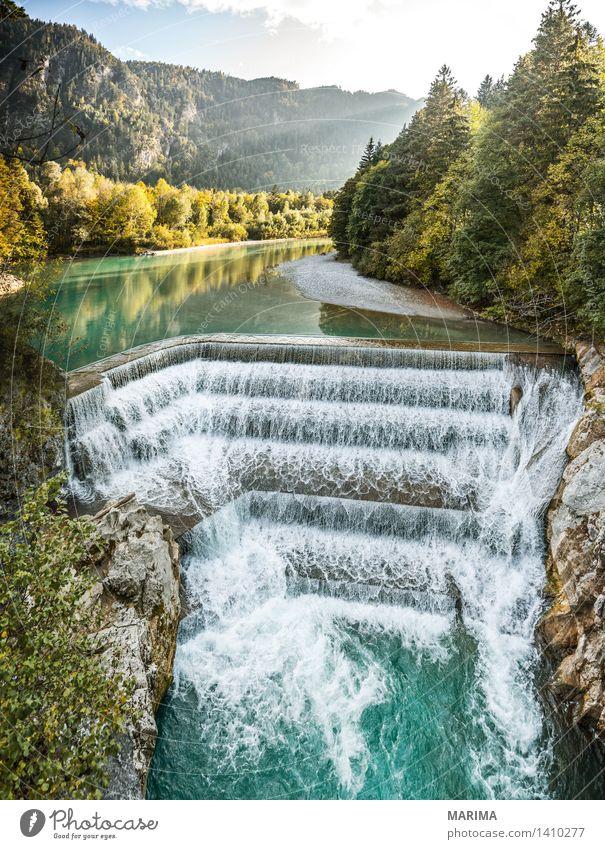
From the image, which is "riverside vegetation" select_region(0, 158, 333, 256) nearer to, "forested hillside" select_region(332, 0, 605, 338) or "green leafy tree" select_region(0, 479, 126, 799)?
"forested hillside" select_region(332, 0, 605, 338)

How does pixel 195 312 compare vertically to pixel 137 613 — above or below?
above

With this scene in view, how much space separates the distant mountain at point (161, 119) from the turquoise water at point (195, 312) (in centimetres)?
757

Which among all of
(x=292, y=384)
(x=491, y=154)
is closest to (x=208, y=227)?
(x=491, y=154)

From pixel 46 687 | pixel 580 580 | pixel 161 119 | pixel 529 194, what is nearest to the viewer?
pixel 46 687

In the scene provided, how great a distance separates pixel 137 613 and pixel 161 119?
2775 inches

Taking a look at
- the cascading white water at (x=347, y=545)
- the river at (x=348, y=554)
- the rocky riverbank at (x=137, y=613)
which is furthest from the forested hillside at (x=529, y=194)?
the rocky riverbank at (x=137, y=613)

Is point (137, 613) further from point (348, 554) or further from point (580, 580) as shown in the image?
point (580, 580)

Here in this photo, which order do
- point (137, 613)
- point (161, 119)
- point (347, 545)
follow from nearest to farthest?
1. point (137, 613)
2. point (347, 545)
3. point (161, 119)

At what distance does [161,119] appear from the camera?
203ft

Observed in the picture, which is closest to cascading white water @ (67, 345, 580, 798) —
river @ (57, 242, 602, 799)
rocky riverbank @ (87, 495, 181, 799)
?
river @ (57, 242, 602, 799)

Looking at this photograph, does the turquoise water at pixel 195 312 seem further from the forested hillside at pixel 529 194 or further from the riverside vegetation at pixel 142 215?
the riverside vegetation at pixel 142 215

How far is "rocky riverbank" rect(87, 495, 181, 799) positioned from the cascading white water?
2.16 feet

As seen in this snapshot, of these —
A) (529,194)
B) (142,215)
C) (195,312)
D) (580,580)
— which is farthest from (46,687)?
(142,215)

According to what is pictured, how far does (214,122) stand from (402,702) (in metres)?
102
